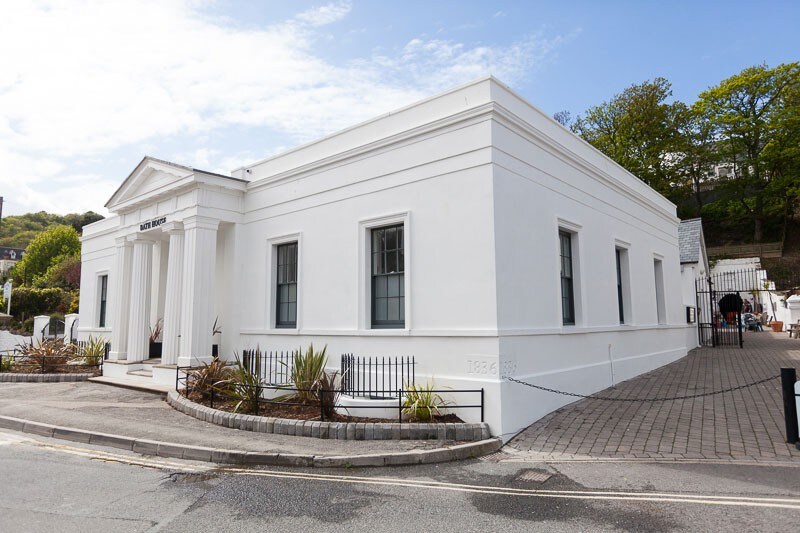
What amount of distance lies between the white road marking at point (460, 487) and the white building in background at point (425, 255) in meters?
2.22

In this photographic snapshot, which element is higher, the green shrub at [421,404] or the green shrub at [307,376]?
the green shrub at [307,376]

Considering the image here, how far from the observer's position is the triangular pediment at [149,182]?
13.0 metres

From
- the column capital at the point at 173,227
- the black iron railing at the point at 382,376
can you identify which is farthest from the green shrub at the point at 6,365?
the black iron railing at the point at 382,376

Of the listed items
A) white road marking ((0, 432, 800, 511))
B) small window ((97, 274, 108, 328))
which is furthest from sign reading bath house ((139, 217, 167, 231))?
white road marking ((0, 432, 800, 511))

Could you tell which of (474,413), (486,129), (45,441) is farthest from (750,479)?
(45,441)

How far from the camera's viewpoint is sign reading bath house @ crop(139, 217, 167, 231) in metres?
13.9

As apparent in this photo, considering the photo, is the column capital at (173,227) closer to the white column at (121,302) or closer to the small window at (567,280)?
the white column at (121,302)

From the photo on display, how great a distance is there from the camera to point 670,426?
320 inches

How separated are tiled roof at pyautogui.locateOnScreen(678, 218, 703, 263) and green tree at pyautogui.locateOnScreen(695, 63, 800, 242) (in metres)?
21.6

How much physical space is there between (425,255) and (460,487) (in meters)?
4.41

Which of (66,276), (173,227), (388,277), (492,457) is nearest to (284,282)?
(173,227)

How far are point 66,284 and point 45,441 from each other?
44.3m

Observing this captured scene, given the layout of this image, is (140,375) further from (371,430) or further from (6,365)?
(371,430)

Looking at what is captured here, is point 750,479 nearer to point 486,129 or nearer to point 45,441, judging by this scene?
point 486,129
